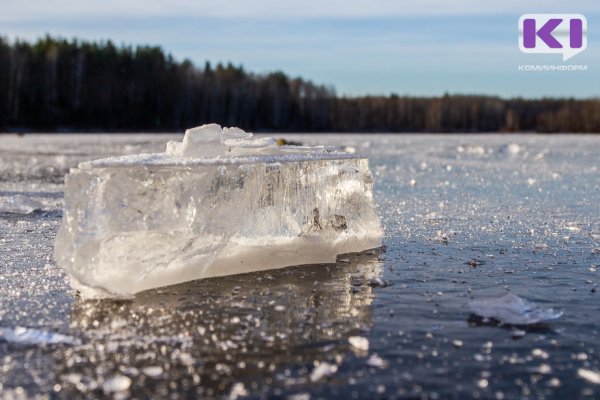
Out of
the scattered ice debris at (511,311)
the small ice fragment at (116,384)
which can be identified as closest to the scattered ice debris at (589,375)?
the scattered ice debris at (511,311)

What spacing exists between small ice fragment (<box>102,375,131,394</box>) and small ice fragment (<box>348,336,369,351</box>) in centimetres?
113

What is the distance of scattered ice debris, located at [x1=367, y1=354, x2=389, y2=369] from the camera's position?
3.32m

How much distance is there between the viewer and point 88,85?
245 feet

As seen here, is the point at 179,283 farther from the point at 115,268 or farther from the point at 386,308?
the point at 386,308

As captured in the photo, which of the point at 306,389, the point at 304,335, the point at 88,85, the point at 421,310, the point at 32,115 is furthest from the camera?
the point at 88,85

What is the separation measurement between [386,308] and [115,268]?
1757 millimetres

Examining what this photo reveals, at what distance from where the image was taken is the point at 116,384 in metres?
3.06

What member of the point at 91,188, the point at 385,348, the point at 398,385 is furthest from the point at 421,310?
the point at 91,188

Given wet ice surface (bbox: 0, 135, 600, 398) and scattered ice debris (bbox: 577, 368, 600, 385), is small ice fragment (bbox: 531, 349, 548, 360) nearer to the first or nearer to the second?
wet ice surface (bbox: 0, 135, 600, 398)

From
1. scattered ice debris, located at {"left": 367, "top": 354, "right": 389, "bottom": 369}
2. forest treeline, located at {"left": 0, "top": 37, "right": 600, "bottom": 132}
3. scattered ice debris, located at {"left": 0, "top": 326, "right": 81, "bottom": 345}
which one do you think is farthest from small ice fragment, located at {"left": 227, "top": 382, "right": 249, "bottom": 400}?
forest treeline, located at {"left": 0, "top": 37, "right": 600, "bottom": 132}

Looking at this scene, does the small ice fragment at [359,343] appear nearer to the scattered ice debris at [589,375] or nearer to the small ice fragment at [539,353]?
the small ice fragment at [539,353]

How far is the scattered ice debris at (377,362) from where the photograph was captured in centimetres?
332

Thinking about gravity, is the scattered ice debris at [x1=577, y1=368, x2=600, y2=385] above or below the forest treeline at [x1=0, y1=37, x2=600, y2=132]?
below

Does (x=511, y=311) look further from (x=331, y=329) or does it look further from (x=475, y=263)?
(x=475, y=263)
